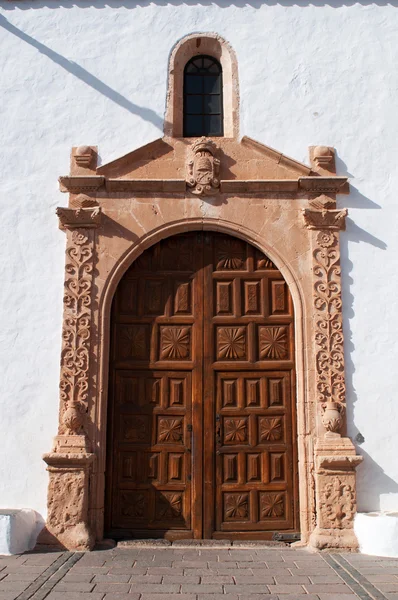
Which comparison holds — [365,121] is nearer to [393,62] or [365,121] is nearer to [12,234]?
[393,62]

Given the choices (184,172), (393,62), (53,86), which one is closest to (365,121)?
(393,62)

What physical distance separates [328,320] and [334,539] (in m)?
2.06

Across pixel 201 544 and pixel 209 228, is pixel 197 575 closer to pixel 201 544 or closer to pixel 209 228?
pixel 201 544

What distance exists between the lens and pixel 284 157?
21.3 ft

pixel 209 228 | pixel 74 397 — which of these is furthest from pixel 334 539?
pixel 209 228

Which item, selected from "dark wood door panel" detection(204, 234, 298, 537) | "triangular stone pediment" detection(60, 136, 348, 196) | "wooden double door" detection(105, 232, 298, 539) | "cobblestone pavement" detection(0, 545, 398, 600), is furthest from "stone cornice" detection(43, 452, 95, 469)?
"triangular stone pediment" detection(60, 136, 348, 196)

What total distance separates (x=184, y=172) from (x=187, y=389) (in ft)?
7.56

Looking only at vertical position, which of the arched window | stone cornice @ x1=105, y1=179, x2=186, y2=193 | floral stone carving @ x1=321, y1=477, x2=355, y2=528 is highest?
the arched window

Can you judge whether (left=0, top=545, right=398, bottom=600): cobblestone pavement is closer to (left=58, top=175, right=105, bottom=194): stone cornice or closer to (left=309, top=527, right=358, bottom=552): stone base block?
(left=309, top=527, right=358, bottom=552): stone base block

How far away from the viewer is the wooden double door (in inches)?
236

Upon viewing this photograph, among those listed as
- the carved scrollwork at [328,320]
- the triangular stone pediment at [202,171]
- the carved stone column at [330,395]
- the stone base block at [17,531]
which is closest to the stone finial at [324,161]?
the triangular stone pediment at [202,171]

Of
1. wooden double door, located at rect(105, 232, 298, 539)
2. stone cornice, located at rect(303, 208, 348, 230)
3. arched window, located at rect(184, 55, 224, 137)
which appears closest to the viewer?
wooden double door, located at rect(105, 232, 298, 539)

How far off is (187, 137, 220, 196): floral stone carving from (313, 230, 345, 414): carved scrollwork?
1.23 m

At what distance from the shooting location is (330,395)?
6.00m
